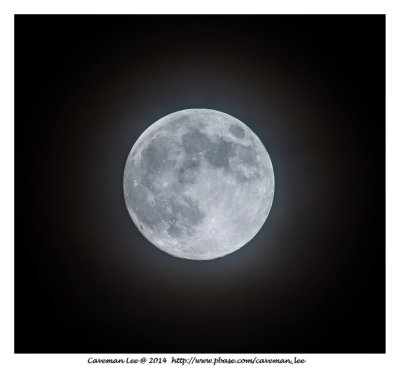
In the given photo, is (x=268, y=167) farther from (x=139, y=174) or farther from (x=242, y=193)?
(x=139, y=174)

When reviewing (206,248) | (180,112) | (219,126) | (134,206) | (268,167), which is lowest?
(206,248)

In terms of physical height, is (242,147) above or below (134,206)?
above

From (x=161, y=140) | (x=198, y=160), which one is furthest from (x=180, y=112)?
(x=198, y=160)

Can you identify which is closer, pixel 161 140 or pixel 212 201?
pixel 212 201

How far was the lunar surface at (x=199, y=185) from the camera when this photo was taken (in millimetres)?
3775

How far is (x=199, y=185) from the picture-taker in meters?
3.74

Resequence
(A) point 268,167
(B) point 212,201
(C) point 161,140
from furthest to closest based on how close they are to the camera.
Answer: (A) point 268,167, (C) point 161,140, (B) point 212,201

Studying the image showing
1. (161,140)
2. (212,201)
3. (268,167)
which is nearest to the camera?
(212,201)

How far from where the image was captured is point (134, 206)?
13.7 ft

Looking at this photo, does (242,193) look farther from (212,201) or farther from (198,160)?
(198,160)

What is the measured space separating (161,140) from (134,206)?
85cm

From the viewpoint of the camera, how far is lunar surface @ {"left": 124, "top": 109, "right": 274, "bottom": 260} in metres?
3.78

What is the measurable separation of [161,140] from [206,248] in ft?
4.40

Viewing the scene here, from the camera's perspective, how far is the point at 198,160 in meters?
3.79
